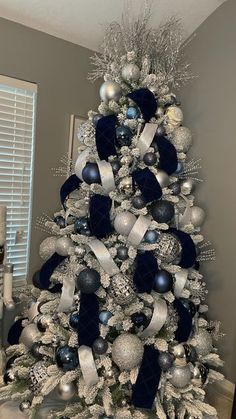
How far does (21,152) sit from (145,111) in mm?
888

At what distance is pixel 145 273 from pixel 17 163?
1.08m

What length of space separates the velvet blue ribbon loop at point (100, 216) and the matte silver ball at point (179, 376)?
582 mm

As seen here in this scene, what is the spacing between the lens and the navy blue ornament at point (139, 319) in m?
1.45

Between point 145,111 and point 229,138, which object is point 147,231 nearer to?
point 145,111

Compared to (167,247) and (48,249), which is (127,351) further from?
(48,249)

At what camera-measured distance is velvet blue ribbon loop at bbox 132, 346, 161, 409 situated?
139 centimetres

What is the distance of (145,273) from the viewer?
141cm

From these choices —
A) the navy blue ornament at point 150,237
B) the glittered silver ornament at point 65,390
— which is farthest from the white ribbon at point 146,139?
the glittered silver ornament at point 65,390

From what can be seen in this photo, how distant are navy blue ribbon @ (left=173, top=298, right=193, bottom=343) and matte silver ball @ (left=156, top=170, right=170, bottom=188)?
19.3 inches

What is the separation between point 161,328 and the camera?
150cm

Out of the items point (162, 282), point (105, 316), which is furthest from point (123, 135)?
point (105, 316)

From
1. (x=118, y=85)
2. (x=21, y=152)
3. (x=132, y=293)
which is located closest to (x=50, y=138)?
(x=21, y=152)

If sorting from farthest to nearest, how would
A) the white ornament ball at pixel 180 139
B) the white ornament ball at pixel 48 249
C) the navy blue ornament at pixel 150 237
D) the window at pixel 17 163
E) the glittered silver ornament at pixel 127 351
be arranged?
the window at pixel 17 163, the white ornament ball at pixel 48 249, the white ornament ball at pixel 180 139, the navy blue ornament at pixel 150 237, the glittered silver ornament at pixel 127 351

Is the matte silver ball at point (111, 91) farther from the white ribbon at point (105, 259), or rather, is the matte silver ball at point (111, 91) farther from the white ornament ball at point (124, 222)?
the white ribbon at point (105, 259)
